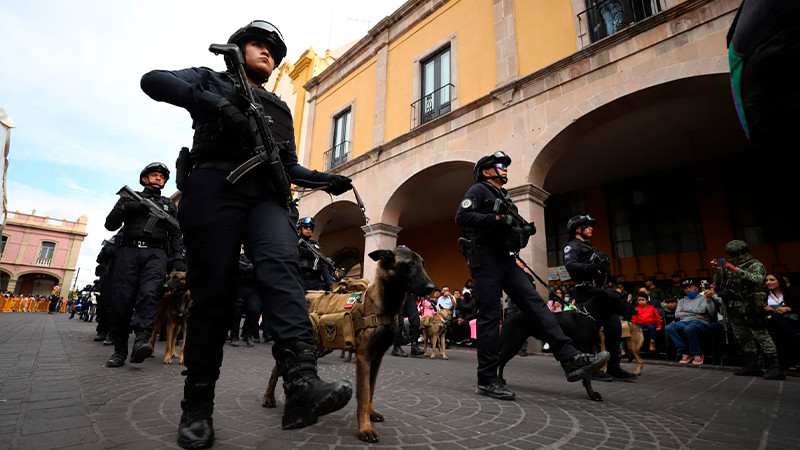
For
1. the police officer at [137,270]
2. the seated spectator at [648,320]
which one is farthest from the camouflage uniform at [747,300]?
the police officer at [137,270]

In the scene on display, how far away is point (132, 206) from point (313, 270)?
120 inches

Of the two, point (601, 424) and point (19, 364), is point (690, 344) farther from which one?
point (19, 364)

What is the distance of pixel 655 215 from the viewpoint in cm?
1109

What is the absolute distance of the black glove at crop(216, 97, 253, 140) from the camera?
1.91 metres

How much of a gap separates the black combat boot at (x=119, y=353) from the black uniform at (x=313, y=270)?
2874 millimetres

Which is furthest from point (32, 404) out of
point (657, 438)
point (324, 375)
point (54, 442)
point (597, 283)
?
point (597, 283)

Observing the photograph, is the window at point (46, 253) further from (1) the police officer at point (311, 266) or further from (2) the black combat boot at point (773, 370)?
(2) the black combat boot at point (773, 370)

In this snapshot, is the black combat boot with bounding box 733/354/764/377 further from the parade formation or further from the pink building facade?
the pink building facade

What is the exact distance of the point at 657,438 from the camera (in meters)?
2.34

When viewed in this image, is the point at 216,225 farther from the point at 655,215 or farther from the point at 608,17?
the point at 655,215

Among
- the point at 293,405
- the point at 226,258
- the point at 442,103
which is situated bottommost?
the point at 293,405

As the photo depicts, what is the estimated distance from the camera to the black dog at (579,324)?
402 cm

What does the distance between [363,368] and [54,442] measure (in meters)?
1.50

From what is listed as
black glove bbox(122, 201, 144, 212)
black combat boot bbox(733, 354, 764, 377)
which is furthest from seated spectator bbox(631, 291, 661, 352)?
black glove bbox(122, 201, 144, 212)
